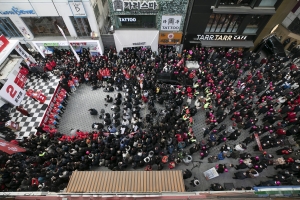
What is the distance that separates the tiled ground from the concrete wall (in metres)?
11.2

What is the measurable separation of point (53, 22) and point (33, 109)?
9072mm

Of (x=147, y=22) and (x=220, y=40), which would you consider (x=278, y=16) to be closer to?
(x=220, y=40)

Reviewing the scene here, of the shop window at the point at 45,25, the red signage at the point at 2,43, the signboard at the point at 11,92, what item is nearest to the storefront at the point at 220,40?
the shop window at the point at 45,25

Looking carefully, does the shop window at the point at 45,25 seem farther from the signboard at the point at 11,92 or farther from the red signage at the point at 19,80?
the signboard at the point at 11,92

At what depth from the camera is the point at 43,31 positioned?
18.6m

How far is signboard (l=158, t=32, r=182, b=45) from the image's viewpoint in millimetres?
18781

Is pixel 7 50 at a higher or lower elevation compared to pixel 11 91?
higher

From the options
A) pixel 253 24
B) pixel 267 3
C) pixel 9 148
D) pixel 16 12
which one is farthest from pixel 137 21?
pixel 9 148

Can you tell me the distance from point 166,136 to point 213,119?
4134mm

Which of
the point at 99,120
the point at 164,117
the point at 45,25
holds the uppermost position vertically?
the point at 45,25

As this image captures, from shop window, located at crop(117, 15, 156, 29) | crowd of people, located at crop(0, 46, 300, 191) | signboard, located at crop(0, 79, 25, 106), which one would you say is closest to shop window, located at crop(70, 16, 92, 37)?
crowd of people, located at crop(0, 46, 300, 191)

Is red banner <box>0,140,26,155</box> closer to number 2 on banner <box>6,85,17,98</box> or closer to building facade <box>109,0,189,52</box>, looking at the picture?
number 2 on banner <box>6,85,17,98</box>

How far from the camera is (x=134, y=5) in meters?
16.2

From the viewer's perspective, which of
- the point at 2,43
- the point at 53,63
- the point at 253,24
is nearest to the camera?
the point at 2,43
